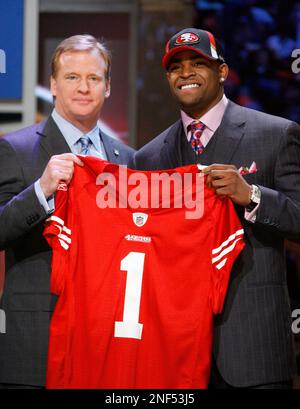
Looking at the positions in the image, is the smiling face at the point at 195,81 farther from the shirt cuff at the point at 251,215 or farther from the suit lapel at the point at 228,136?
the shirt cuff at the point at 251,215

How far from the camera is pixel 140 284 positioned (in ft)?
8.01

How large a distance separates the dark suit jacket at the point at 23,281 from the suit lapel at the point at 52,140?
0.07ft

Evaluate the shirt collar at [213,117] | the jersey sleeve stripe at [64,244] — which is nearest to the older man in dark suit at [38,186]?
the jersey sleeve stripe at [64,244]

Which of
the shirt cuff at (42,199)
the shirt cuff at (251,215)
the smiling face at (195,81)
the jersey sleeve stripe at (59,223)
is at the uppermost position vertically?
the smiling face at (195,81)

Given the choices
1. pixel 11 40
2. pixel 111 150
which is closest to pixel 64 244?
pixel 111 150

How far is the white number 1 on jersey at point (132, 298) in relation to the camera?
2.42m

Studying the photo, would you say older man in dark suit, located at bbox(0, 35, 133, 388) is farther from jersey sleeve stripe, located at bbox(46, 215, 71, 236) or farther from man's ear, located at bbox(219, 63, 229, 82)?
man's ear, located at bbox(219, 63, 229, 82)

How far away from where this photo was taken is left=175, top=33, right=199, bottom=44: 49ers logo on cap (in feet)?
8.43

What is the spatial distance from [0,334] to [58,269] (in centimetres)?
41

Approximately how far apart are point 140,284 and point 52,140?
64cm

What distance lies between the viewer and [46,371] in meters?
2.54

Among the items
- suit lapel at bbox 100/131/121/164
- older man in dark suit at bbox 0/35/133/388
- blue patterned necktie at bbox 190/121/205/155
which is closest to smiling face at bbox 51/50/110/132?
older man in dark suit at bbox 0/35/133/388

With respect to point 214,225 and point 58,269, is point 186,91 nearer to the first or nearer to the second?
point 214,225
